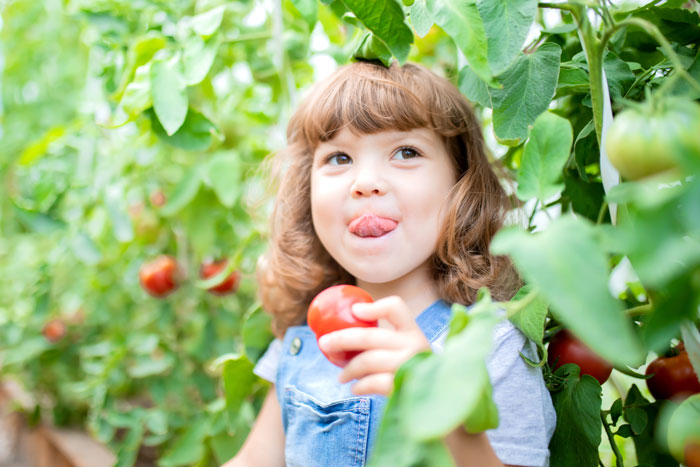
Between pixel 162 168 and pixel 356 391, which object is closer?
pixel 356 391

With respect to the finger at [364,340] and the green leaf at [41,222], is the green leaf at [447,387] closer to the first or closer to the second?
the finger at [364,340]

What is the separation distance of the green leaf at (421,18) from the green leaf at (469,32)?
0.03 m

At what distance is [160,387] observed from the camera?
4.27 feet

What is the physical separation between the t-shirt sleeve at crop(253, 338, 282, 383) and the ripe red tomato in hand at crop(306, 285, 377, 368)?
366mm

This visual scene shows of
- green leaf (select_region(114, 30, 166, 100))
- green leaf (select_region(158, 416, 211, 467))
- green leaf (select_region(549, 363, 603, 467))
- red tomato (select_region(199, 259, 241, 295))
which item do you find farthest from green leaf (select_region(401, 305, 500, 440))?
red tomato (select_region(199, 259, 241, 295))

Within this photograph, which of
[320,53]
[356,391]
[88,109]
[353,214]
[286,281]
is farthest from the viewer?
[88,109]

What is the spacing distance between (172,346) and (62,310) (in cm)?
60

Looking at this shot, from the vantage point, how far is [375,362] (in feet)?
1.46

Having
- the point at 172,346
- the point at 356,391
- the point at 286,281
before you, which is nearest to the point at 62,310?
the point at 172,346

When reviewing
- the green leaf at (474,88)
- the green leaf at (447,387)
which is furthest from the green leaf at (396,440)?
the green leaf at (474,88)

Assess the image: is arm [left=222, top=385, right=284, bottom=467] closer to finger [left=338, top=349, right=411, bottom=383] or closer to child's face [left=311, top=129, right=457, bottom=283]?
child's face [left=311, top=129, right=457, bottom=283]

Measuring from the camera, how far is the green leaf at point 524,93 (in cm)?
57

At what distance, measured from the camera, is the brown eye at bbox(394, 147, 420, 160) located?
0.72 meters

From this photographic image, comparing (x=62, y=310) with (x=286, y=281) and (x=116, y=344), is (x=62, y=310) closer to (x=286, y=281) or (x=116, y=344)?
Result: (x=116, y=344)
